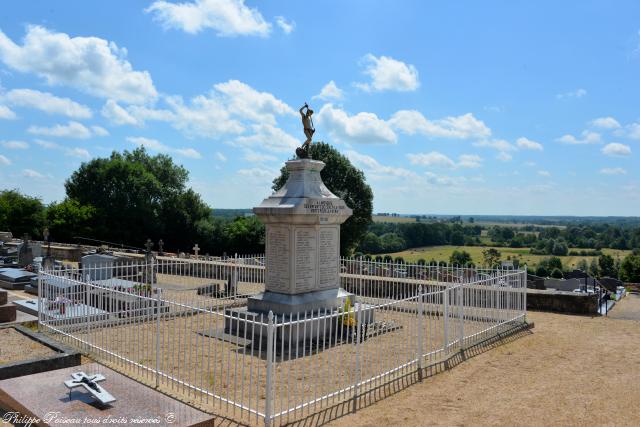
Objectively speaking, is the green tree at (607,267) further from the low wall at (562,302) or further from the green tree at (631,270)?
the low wall at (562,302)

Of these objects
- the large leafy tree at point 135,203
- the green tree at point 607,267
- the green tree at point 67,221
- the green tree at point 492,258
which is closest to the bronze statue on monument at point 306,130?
the green tree at point 492,258

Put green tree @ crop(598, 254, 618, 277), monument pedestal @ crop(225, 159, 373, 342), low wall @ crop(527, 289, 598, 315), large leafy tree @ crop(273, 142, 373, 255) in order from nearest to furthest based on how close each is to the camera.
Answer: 1. monument pedestal @ crop(225, 159, 373, 342)
2. low wall @ crop(527, 289, 598, 315)
3. large leafy tree @ crop(273, 142, 373, 255)
4. green tree @ crop(598, 254, 618, 277)

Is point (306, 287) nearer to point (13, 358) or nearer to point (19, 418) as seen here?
point (13, 358)

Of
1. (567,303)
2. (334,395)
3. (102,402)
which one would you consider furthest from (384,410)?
(567,303)

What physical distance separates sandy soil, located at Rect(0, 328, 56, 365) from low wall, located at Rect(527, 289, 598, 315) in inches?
465

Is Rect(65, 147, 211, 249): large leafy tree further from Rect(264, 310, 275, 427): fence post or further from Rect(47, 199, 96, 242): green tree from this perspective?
Rect(264, 310, 275, 427): fence post

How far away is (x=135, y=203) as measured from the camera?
43750 mm

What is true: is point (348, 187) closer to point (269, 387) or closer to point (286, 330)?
point (286, 330)

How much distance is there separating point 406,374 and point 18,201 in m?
37.9

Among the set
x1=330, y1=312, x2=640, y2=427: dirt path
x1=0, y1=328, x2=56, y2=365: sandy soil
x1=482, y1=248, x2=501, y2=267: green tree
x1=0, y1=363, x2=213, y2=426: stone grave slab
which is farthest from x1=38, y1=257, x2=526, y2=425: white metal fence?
x1=482, y1=248, x2=501, y2=267: green tree

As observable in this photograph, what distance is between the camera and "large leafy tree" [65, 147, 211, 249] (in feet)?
140

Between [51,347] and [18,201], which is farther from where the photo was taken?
[18,201]

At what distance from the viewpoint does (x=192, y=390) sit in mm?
6570

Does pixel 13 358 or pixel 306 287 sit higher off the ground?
pixel 306 287
